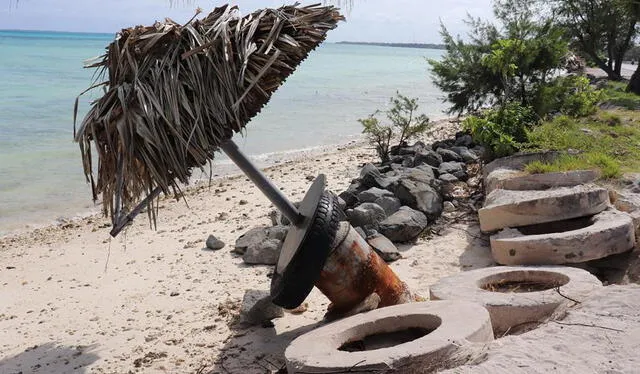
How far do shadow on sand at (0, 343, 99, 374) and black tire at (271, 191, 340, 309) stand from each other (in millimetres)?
1767

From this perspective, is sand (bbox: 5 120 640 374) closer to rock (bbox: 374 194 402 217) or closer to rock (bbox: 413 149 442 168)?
rock (bbox: 374 194 402 217)

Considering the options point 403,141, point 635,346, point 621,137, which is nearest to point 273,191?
point 635,346

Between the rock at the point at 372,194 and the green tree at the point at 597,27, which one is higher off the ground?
the green tree at the point at 597,27

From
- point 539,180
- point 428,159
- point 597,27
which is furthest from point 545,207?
point 597,27

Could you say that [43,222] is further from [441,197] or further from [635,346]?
[635,346]

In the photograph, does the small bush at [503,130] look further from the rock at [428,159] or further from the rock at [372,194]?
the rock at [372,194]

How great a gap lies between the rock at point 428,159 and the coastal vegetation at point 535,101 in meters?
0.75

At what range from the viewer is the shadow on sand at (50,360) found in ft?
16.0

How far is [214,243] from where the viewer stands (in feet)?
25.0

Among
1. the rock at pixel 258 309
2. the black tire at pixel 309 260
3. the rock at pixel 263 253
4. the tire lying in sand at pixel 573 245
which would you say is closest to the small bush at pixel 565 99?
the tire lying in sand at pixel 573 245

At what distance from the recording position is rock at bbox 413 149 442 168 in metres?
10.2

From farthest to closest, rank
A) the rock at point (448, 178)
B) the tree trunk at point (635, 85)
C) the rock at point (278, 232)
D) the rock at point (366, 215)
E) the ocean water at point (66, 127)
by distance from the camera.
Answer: the tree trunk at point (635, 85), the ocean water at point (66, 127), the rock at point (448, 178), the rock at point (366, 215), the rock at point (278, 232)

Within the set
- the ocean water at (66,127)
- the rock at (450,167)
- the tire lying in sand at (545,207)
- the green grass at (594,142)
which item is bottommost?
the ocean water at (66,127)

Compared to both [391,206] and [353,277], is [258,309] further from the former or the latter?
[391,206]
